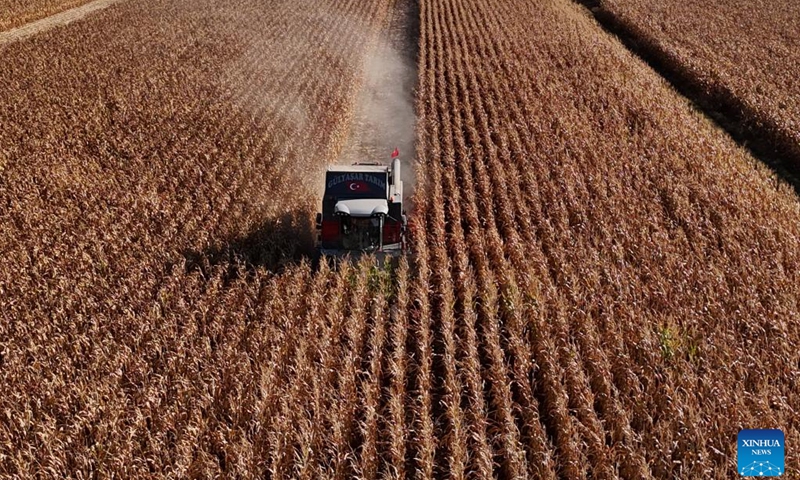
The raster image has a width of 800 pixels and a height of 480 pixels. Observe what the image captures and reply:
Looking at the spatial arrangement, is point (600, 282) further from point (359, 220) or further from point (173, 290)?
point (173, 290)

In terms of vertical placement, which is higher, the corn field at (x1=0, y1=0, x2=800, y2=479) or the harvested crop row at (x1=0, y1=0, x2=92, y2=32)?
the harvested crop row at (x1=0, y1=0, x2=92, y2=32)

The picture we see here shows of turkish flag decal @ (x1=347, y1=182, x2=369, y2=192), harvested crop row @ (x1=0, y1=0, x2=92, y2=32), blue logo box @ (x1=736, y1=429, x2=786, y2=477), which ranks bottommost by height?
blue logo box @ (x1=736, y1=429, x2=786, y2=477)

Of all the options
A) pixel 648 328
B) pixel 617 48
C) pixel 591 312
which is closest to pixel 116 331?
pixel 591 312

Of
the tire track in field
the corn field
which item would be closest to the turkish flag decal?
the corn field

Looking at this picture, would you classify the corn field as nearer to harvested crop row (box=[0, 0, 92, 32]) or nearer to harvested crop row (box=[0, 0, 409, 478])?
harvested crop row (box=[0, 0, 409, 478])

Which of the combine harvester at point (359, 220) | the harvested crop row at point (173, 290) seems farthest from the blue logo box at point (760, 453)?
the combine harvester at point (359, 220)

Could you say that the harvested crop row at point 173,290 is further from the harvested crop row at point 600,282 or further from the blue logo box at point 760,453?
the blue logo box at point 760,453

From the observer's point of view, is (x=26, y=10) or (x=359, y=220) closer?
(x=359, y=220)

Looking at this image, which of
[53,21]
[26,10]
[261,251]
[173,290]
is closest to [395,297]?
[261,251]
